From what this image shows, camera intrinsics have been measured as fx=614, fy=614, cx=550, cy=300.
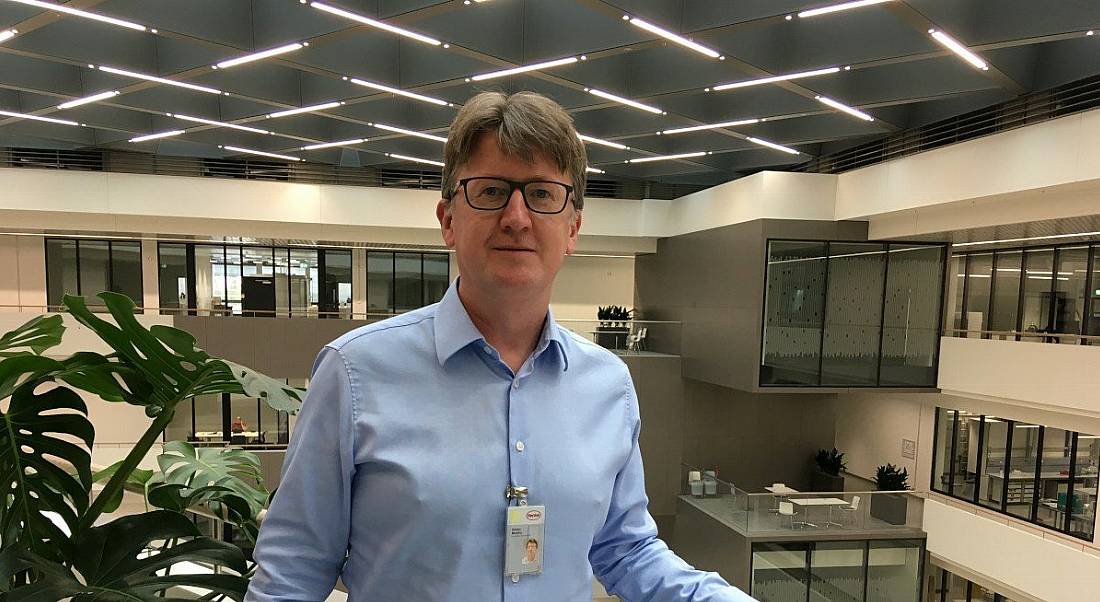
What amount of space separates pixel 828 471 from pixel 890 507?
4010 millimetres

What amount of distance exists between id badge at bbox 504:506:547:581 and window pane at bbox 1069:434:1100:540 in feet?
37.3

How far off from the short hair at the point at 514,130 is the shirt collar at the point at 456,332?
0.23m

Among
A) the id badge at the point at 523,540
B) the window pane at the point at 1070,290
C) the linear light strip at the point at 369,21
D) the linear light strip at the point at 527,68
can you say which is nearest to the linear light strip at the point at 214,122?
the linear light strip at the point at 527,68

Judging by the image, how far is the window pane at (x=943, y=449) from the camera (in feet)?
39.9

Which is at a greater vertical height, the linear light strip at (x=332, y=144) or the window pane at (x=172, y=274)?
the linear light strip at (x=332, y=144)

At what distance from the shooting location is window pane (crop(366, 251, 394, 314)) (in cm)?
1667

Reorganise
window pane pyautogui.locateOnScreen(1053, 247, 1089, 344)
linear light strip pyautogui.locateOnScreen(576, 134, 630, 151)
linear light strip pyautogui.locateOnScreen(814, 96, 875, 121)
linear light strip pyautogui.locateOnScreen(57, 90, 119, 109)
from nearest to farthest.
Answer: linear light strip pyautogui.locateOnScreen(814, 96, 875, 121)
linear light strip pyautogui.locateOnScreen(57, 90, 119, 109)
window pane pyautogui.locateOnScreen(1053, 247, 1089, 344)
linear light strip pyautogui.locateOnScreen(576, 134, 630, 151)

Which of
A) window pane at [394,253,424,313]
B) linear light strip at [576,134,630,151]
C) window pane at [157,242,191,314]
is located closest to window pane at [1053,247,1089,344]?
linear light strip at [576,134,630,151]

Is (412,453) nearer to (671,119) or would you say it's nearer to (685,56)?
(685,56)

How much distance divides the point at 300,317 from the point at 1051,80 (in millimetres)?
13169

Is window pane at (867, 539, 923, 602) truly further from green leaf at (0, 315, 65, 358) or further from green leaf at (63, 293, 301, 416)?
green leaf at (0, 315, 65, 358)

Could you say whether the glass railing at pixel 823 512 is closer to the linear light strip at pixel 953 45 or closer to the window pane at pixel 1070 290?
the window pane at pixel 1070 290

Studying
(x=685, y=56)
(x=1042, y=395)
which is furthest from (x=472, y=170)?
(x=1042, y=395)

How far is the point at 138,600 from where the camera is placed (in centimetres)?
156
